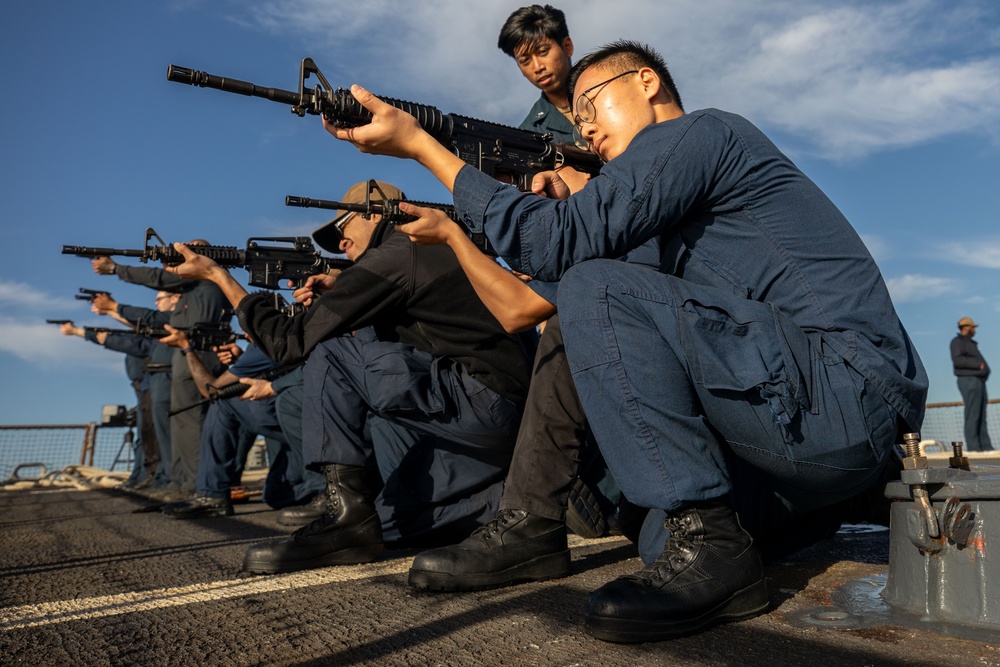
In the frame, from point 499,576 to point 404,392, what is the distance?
0.89 m

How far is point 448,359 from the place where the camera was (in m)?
2.83

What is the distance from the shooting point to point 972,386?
1063cm

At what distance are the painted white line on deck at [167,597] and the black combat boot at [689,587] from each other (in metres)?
0.98

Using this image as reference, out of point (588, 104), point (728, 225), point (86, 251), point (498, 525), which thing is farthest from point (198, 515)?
point (728, 225)

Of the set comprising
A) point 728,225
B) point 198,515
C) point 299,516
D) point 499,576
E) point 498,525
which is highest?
point 728,225

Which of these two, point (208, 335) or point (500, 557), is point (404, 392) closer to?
point (500, 557)

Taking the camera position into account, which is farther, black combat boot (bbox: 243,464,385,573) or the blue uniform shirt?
black combat boot (bbox: 243,464,385,573)

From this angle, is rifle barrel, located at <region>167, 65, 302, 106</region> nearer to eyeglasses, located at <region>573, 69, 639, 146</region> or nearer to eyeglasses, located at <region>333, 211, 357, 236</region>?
eyeglasses, located at <region>573, 69, 639, 146</region>

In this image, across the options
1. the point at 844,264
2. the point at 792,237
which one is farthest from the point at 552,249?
the point at 844,264

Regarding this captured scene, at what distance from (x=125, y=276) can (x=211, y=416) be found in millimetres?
3836

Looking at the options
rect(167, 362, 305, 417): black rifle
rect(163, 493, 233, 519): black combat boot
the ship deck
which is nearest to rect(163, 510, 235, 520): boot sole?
rect(163, 493, 233, 519): black combat boot

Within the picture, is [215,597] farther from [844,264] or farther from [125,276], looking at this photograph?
[125,276]

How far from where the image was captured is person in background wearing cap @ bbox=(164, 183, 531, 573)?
267cm

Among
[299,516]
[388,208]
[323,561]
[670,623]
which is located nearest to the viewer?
[670,623]
